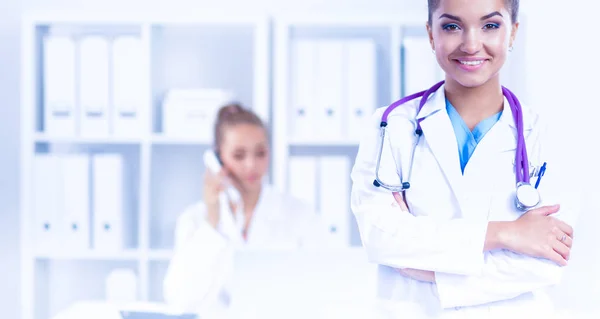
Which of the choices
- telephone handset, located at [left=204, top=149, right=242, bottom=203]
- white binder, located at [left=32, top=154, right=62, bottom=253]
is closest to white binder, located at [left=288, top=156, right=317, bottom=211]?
telephone handset, located at [left=204, top=149, right=242, bottom=203]

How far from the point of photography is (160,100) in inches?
121

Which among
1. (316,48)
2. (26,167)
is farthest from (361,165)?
(26,167)

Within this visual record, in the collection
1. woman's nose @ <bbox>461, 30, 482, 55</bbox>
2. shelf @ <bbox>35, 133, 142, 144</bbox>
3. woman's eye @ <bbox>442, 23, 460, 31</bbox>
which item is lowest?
shelf @ <bbox>35, 133, 142, 144</bbox>

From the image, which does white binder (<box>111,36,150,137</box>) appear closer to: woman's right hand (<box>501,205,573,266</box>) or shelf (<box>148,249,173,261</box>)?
shelf (<box>148,249,173,261</box>)

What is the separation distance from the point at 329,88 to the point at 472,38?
1.72 metres

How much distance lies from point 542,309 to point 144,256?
2.03 m

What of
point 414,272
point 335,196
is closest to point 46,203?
point 335,196

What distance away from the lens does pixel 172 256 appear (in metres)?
2.82

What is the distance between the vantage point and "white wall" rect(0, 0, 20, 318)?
3.37m

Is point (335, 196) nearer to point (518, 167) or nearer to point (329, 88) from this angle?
point (329, 88)

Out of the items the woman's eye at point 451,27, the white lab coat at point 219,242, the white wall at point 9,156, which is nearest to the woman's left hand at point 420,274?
the woman's eye at point 451,27

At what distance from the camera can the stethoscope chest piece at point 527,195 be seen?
1.04m

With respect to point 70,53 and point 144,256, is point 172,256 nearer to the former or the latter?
point 144,256

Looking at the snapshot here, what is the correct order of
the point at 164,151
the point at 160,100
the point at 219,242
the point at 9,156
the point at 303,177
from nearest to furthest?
the point at 219,242, the point at 303,177, the point at 160,100, the point at 164,151, the point at 9,156
